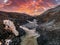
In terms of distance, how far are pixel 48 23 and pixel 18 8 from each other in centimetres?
51

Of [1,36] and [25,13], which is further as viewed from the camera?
[25,13]

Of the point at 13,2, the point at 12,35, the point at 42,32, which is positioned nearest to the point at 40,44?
the point at 42,32

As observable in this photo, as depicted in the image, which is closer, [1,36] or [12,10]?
[1,36]

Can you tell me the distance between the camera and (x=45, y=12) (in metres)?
4.23

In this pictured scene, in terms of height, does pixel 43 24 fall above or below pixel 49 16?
below

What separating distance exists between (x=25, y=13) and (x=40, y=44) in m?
0.52

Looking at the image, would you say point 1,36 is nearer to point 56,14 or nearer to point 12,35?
point 12,35

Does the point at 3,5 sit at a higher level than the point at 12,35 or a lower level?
higher

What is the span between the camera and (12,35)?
4.02 metres

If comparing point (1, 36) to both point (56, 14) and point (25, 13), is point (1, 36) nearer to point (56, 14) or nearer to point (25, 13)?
point (25, 13)

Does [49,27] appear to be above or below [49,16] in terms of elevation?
below

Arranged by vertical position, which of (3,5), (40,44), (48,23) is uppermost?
(3,5)

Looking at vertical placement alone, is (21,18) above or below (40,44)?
above

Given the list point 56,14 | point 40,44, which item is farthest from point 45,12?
point 40,44
